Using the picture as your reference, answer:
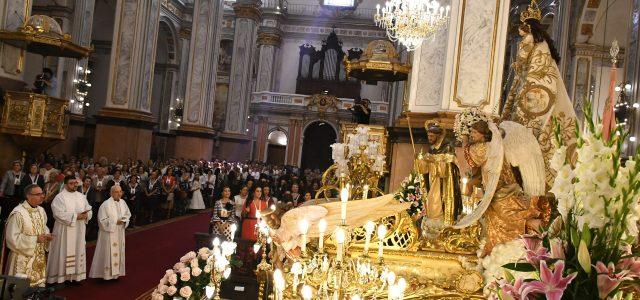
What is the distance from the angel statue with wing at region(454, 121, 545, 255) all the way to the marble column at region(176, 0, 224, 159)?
2000cm

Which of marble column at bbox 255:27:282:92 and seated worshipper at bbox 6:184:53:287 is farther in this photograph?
marble column at bbox 255:27:282:92

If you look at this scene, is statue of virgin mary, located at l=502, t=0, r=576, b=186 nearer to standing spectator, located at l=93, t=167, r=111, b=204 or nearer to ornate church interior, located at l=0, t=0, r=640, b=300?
ornate church interior, located at l=0, t=0, r=640, b=300

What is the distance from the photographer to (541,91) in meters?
5.54

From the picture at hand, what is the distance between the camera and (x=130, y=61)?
18234 millimetres

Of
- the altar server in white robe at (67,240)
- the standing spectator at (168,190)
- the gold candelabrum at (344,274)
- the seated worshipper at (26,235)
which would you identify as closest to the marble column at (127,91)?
the standing spectator at (168,190)

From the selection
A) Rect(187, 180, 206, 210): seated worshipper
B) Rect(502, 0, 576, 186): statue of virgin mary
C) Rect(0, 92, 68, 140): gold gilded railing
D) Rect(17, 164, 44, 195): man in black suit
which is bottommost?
Rect(187, 180, 206, 210): seated worshipper

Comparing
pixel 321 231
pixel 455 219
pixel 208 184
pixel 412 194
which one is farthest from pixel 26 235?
pixel 208 184

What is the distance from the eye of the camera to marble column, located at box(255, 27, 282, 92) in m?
40.0

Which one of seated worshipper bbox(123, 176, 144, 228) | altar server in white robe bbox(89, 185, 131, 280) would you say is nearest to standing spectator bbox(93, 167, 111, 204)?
seated worshipper bbox(123, 176, 144, 228)

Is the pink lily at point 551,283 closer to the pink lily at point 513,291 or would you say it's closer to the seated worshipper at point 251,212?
the pink lily at point 513,291

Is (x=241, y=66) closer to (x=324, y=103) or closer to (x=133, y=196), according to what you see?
(x=324, y=103)

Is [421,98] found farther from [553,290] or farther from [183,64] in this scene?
[183,64]

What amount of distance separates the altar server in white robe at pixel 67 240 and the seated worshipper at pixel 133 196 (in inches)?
194

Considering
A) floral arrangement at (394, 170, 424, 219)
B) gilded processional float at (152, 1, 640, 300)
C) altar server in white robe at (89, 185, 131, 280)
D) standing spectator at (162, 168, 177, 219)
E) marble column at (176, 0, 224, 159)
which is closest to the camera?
gilded processional float at (152, 1, 640, 300)
